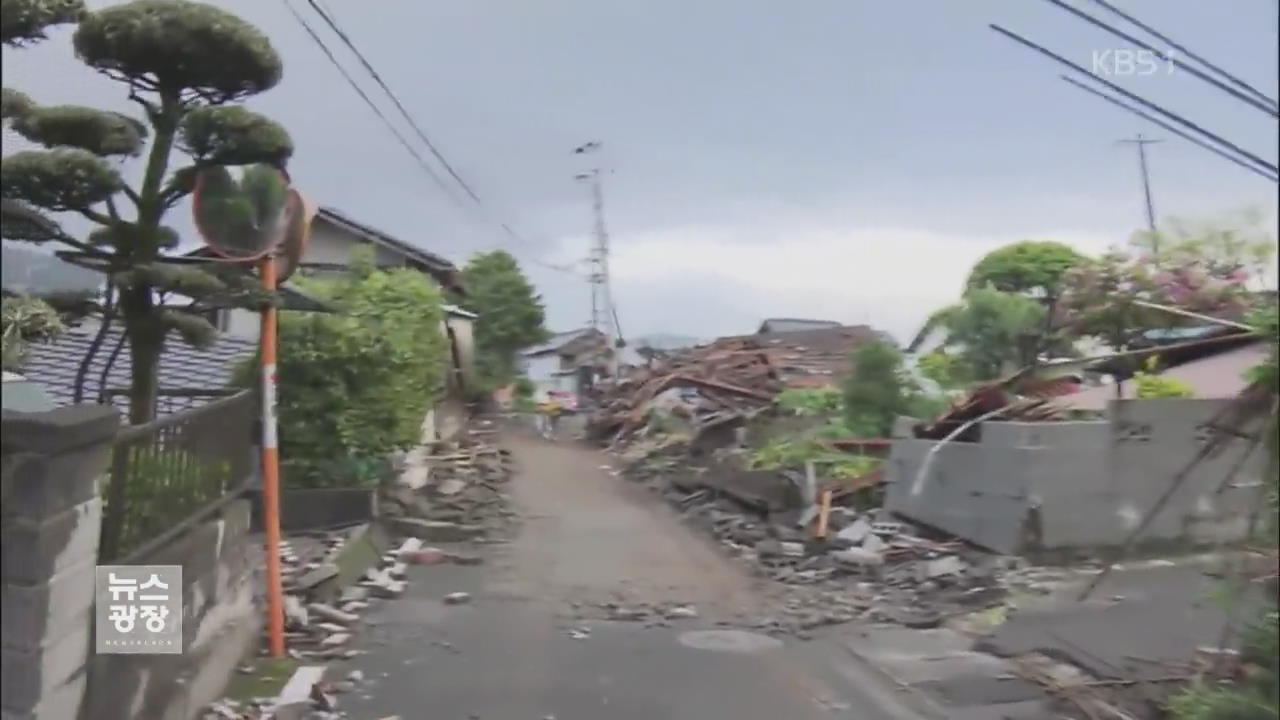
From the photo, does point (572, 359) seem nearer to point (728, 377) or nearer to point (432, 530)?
point (728, 377)

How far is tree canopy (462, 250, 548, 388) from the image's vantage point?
36.7 m

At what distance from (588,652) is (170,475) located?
374 cm

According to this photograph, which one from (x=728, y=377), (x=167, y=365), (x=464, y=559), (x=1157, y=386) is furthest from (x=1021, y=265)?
(x=167, y=365)

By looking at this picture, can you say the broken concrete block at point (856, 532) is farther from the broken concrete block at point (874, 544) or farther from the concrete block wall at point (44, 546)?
the concrete block wall at point (44, 546)

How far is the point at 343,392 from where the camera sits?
12359 mm

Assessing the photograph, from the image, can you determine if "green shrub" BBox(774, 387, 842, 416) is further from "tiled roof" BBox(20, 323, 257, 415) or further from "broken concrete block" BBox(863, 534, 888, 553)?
"tiled roof" BBox(20, 323, 257, 415)

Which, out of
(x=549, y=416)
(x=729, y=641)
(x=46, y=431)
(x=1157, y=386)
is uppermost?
(x=549, y=416)

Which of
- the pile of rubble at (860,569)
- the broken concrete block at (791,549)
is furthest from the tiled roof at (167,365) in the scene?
the broken concrete block at (791,549)

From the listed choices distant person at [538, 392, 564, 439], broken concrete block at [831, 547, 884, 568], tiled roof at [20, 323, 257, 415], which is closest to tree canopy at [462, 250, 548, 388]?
distant person at [538, 392, 564, 439]

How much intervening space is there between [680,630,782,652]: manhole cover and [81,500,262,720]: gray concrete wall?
10.7 ft

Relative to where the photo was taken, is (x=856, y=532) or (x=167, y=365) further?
(x=167, y=365)

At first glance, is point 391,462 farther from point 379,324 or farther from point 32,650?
point 32,650

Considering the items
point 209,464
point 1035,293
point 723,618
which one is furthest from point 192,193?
point 1035,293

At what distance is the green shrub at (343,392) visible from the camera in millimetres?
12172
